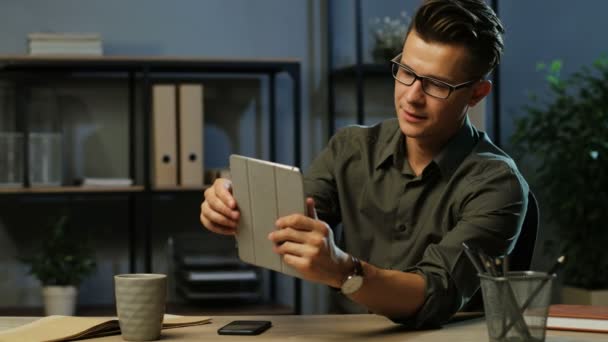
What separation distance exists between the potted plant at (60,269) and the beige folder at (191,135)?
48 cm

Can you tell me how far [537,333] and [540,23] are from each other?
2.89 meters

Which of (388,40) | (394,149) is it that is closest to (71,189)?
(388,40)

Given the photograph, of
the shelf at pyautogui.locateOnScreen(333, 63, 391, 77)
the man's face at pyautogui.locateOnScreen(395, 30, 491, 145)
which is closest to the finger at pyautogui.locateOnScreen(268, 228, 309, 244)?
the man's face at pyautogui.locateOnScreen(395, 30, 491, 145)

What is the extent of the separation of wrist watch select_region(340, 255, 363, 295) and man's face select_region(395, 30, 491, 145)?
13.9 inches

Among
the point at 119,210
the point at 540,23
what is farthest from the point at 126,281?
the point at 540,23

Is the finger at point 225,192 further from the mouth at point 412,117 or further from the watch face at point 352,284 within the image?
the mouth at point 412,117

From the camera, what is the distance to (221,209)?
4.68 feet

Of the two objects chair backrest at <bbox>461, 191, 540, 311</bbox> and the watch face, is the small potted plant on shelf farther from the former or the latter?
the watch face

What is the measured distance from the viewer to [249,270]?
3.29 m

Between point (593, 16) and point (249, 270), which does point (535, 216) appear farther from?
point (593, 16)

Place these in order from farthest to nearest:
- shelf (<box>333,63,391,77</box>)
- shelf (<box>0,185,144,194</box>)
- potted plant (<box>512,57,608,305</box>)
Result: 1. potted plant (<box>512,57,608,305</box>)
2. shelf (<box>333,63,391,77</box>)
3. shelf (<box>0,185,144,194</box>)

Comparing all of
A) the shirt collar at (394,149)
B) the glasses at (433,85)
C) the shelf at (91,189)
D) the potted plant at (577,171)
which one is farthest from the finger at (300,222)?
the potted plant at (577,171)

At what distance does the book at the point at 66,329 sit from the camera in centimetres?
135

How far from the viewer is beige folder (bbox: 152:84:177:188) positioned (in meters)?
3.24
